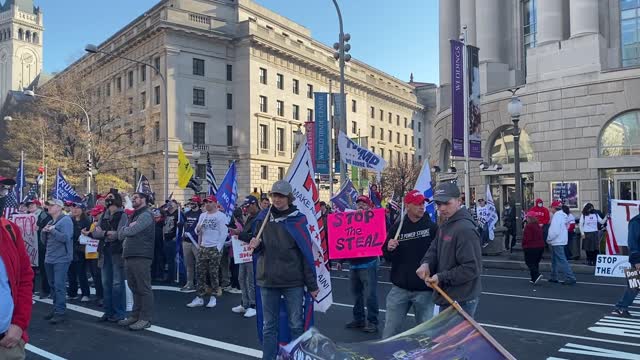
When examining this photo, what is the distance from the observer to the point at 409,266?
5695 millimetres

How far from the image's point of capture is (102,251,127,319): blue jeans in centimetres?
873

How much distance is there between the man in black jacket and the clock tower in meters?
159

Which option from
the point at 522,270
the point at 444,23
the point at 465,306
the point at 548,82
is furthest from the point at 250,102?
the point at 465,306

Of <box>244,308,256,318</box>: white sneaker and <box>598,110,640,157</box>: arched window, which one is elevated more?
<box>598,110,640,157</box>: arched window

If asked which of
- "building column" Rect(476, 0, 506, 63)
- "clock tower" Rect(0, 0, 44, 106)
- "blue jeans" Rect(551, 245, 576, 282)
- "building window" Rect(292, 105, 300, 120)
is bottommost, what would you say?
"blue jeans" Rect(551, 245, 576, 282)

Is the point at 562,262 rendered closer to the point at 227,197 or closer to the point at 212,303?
the point at 227,197

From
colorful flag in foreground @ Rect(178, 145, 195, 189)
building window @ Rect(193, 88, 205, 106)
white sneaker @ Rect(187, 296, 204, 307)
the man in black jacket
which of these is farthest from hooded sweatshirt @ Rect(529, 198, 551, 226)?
building window @ Rect(193, 88, 205, 106)

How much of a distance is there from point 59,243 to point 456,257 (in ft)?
23.1

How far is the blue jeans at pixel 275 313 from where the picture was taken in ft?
18.7

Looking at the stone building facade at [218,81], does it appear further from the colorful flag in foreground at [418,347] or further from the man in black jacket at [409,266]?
the colorful flag in foreground at [418,347]

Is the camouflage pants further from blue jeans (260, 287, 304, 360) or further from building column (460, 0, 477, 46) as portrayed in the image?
building column (460, 0, 477, 46)

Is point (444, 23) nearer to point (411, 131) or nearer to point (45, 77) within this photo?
point (411, 131)

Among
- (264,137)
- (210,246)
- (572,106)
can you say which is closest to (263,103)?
(264,137)

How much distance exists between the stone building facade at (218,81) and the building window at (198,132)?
0.10 m
